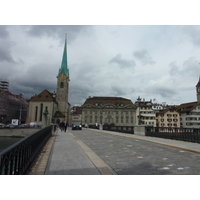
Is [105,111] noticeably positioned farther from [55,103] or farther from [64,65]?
[64,65]

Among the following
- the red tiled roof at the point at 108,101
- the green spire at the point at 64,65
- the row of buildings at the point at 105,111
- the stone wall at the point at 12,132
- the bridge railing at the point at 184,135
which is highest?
the green spire at the point at 64,65

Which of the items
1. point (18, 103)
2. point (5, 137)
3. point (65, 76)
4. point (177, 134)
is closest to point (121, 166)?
point (177, 134)

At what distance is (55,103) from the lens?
7919 cm

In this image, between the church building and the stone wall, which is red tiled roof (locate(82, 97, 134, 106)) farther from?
the stone wall

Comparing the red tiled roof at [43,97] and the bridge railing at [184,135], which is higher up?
the red tiled roof at [43,97]

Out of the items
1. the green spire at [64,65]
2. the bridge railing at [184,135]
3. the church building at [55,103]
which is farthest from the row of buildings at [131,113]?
the bridge railing at [184,135]

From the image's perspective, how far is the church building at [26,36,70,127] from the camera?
2901 inches

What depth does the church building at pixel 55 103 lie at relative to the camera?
73.7 metres

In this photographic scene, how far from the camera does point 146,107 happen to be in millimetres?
68750

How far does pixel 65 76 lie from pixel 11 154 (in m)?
88.4

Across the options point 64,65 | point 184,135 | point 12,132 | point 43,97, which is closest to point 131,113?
point 43,97

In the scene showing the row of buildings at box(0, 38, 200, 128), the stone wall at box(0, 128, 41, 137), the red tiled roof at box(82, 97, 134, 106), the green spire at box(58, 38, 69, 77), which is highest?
the green spire at box(58, 38, 69, 77)

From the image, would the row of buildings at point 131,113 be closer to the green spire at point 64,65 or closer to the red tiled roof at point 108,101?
the red tiled roof at point 108,101

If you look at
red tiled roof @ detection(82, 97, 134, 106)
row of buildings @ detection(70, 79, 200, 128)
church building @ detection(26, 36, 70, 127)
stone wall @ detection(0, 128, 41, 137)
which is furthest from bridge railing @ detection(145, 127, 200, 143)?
red tiled roof @ detection(82, 97, 134, 106)
